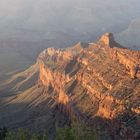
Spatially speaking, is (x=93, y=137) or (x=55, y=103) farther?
(x=55, y=103)

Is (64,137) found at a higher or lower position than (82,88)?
lower

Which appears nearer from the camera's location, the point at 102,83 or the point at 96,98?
the point at 96,98

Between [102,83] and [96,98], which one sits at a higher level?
[102,83]

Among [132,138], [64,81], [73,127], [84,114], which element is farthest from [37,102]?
[73,127]

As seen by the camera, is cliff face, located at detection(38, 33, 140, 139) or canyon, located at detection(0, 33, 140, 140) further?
cliff face, located at detection(38, 33, 140, 139)

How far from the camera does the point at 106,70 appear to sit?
167875 millimetres

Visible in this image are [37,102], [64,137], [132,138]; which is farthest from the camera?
[37,102]

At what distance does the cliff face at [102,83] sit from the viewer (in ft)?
460

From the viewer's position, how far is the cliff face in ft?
460

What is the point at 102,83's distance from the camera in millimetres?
160500

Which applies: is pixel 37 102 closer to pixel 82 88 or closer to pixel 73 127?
pixel 82 88

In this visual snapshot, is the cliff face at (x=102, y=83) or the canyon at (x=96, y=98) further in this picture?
the cliff face at (x=102, y=83)

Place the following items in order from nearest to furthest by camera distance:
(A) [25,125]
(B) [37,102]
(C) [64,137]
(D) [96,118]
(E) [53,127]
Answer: (C) [64,137] → (D) [96,118] → (E) [53,127] → (A) [25,125] → (B) [37,102]

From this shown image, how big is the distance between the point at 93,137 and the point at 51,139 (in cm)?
5171
